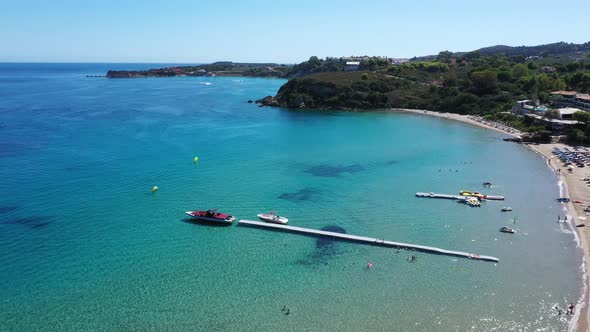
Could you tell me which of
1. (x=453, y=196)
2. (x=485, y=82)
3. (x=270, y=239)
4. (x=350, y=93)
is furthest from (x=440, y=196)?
(x=350, y=93)

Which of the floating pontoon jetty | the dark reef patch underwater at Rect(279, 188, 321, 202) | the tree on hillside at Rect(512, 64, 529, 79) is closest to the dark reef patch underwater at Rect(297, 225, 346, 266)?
the dark reef patch underwater at Rect(279, 188, 321, 202)

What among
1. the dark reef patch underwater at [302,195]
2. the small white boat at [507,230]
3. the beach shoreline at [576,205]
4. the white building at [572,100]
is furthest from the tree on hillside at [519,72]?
the dark reef patch underwater at [302,195]

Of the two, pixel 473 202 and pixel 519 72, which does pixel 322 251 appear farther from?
pixel 519 72

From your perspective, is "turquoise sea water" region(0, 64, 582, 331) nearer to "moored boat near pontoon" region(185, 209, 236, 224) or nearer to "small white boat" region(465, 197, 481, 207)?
"moored boat near pontoon" region(185, 209, 236, 224)

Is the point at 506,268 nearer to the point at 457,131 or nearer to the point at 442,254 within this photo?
the point at 442,254

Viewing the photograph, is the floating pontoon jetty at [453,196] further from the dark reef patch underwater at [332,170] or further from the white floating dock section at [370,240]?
the white floating dock section at [370,240]

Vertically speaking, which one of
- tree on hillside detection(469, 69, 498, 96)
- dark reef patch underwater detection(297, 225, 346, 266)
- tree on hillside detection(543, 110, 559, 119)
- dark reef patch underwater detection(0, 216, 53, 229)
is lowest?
dark reef patch underwater detection(297, 225, 346, 266)
